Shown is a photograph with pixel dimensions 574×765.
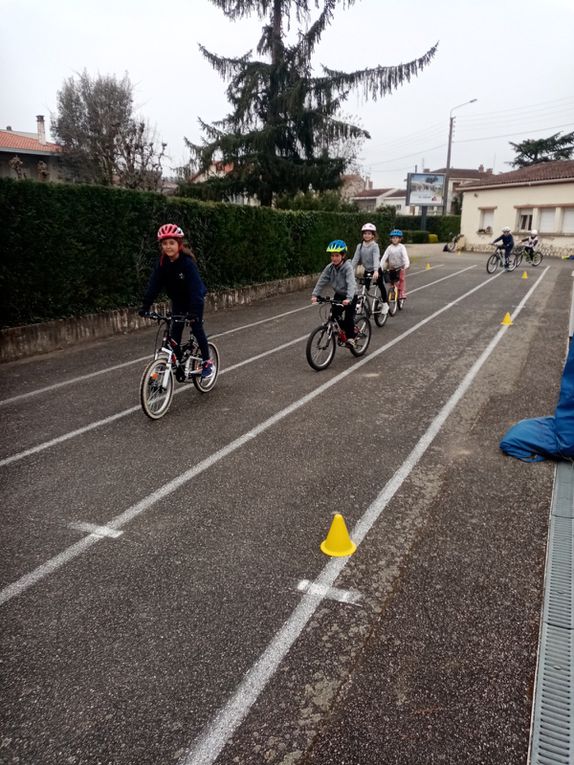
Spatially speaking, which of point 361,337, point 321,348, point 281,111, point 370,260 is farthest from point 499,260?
point 321,348

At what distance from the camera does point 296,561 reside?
3.60 metres

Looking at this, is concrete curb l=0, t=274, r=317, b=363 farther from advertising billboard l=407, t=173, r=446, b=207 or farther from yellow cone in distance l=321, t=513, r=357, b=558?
advertising billboard l=407, t=173, r=446, b=207

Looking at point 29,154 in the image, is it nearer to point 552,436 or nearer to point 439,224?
point 439,224

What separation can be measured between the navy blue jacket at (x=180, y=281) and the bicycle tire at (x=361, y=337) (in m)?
3.52

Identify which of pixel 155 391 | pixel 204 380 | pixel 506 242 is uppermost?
pixel 506 242

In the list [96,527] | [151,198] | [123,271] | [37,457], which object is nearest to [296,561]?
[96,527]

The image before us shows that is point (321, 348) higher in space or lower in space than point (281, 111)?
lower

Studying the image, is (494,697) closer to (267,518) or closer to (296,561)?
(296,561)

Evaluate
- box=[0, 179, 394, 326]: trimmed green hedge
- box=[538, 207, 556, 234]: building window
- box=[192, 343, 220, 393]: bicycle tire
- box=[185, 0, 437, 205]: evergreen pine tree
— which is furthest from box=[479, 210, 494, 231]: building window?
box=[192, 343, 220, 393]: bicycle tire

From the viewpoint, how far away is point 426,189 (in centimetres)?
4916

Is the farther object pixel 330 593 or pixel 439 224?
pixel 439 224

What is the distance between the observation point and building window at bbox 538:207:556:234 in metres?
36.0

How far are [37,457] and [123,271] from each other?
7282 mm

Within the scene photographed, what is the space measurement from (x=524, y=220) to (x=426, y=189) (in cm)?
1344
